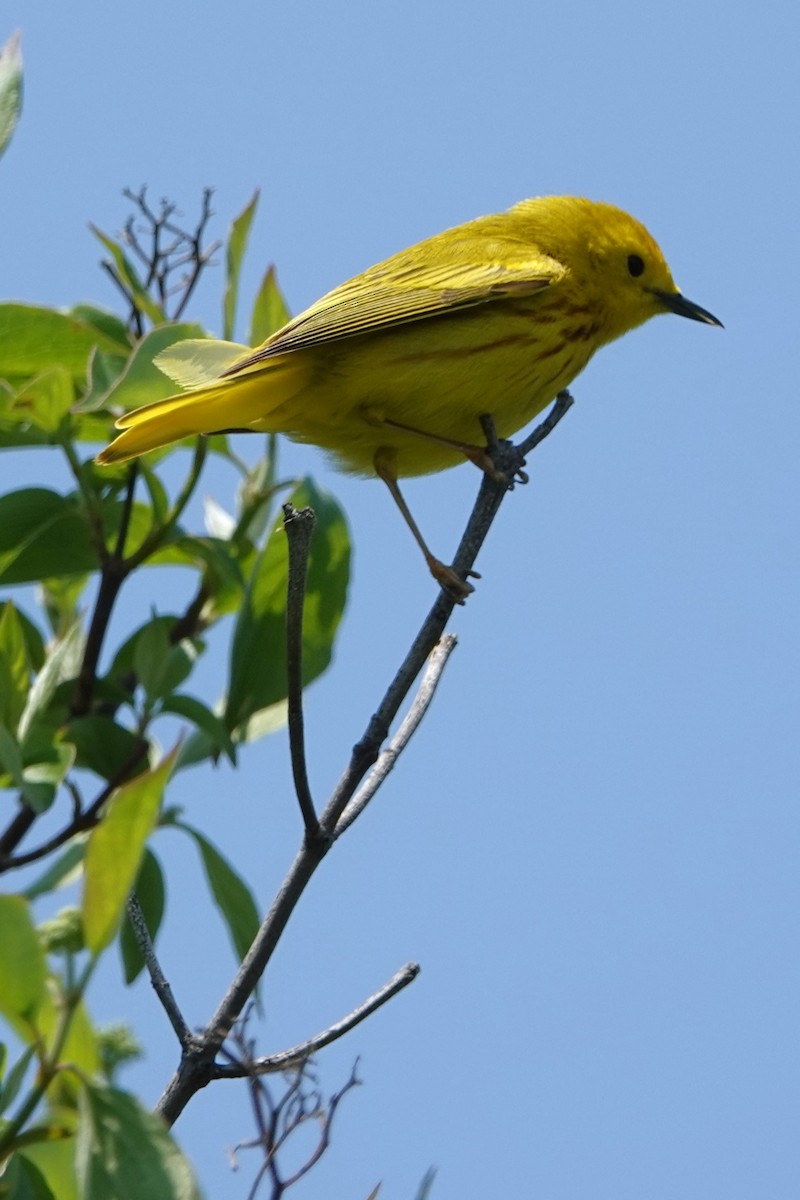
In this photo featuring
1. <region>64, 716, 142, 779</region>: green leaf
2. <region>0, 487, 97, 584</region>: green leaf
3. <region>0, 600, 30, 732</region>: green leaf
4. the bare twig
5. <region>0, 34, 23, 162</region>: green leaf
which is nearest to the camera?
the bare twig

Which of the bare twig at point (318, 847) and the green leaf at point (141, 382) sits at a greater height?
the green leaf at point (141, 382)

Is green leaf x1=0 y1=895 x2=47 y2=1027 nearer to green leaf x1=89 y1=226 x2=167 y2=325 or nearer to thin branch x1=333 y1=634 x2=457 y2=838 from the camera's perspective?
thin branch x1=333 y1=634 x2=457 y2=838

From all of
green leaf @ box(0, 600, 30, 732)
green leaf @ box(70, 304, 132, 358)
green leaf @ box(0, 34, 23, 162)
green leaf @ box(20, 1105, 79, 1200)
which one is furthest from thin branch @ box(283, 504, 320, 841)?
green leaf @ box(70, 304, 132, 358)

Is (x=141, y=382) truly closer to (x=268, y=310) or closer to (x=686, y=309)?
(x=268, y=310)

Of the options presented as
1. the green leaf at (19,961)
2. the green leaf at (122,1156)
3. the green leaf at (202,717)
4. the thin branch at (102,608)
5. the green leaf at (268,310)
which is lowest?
the green leaf at (122,1156)

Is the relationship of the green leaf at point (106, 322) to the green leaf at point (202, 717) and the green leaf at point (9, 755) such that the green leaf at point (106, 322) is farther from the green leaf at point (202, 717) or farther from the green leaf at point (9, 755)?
the green leaf at point (9, 755)

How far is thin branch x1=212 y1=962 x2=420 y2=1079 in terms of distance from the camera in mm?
1817

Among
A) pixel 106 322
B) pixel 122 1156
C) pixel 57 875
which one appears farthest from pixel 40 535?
pixel 122 1156

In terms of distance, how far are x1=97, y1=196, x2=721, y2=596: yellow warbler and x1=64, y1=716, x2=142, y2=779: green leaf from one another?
64cm

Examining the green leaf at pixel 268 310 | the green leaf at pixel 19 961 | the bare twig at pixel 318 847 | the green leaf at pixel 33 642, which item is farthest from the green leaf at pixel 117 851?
the green leaf at pixel 268 310

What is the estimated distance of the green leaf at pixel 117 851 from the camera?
123cm

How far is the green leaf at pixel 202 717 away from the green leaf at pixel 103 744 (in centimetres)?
9

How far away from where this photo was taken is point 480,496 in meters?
2.29

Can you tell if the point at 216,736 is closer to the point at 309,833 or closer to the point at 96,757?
the point at 96,757
